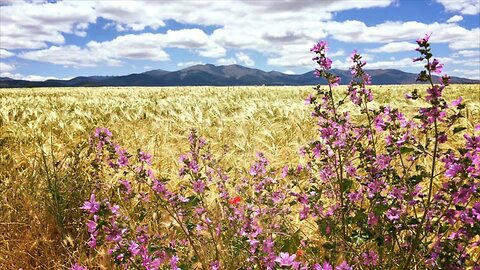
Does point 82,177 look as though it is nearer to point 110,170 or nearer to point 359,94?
point 110,170

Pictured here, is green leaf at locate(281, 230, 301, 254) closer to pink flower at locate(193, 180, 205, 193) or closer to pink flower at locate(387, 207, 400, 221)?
pink flower at locate(387, 207, 400, 221)

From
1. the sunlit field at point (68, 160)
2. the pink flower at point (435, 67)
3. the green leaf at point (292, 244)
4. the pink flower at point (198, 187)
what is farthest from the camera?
the sunlit field at point (68, 160)

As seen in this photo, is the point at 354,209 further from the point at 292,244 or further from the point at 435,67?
the point at 435,67

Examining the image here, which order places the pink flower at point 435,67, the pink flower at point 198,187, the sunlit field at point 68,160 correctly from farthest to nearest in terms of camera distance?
the sunlit field at point 68,160 → the pink flower at point 198,187 → the pink flower at point 435,67

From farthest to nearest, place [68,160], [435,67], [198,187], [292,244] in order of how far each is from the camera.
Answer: [68,160] < [198,187] < [292,244] < [435,67]

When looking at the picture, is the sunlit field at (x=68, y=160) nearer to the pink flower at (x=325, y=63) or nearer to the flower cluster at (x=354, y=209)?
the flower cluster at (x=354, y=209)

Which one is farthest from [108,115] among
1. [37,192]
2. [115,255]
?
[115,255]

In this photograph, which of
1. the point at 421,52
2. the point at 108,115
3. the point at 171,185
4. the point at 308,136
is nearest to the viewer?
the point at 421,52

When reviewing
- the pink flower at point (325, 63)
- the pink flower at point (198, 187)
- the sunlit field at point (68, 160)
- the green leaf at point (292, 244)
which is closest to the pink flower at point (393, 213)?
the green leaf at point (292, 244)

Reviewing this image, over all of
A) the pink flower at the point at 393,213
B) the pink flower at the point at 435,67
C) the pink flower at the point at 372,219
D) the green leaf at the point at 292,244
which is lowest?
the green leaf at the point at 292,244

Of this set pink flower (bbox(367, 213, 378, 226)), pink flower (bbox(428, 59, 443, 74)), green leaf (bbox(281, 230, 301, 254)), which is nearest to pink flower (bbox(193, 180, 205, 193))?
green leaf (bbox(281, 230, 301, 254))

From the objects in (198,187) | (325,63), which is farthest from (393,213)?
(198,187)

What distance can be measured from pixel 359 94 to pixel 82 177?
2.65m

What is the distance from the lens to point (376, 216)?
203cm
